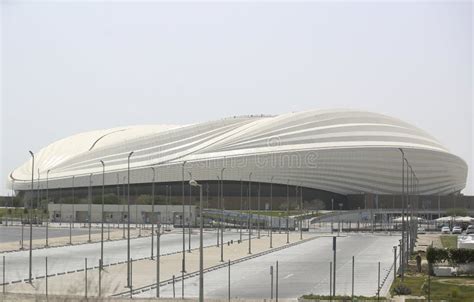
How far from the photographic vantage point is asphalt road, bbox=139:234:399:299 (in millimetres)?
35406

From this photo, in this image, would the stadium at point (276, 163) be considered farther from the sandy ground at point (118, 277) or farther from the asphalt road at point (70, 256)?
the sandy ground at point (118, 277)

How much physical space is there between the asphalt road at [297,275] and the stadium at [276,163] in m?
85.6

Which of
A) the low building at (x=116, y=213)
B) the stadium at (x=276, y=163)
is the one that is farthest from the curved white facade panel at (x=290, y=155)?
the low building at (x=116, y=213)

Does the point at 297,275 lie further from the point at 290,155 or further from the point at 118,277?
the point at 290,155

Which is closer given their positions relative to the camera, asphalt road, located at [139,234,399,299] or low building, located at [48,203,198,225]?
asphalt road, located at [139,234,399,299]

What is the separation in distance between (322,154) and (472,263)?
107 m

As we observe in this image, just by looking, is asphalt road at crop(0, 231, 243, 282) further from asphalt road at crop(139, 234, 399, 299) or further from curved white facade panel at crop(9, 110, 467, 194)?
curved white facade panel at crop(9, 110, 467, 194)

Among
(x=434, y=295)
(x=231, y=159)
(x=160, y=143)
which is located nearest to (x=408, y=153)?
(x=231, y=159)

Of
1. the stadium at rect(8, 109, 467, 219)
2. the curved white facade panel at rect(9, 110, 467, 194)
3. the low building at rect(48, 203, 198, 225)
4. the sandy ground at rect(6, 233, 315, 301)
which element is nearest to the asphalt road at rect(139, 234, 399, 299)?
the sandy ground at rect(6, 233, 315, 301)

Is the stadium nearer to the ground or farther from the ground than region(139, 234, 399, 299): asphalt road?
farther from the ground

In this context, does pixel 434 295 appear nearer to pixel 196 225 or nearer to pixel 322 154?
pixel 196 225

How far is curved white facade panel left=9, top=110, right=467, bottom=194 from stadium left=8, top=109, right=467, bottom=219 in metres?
0.19

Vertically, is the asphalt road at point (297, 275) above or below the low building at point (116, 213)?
above

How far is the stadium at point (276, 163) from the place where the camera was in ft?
495
